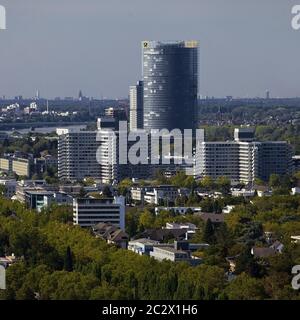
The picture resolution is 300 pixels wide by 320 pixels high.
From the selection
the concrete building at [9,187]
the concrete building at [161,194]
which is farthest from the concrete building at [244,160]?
the concrete building at [161,194]

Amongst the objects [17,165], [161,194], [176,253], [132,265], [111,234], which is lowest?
[17,165]

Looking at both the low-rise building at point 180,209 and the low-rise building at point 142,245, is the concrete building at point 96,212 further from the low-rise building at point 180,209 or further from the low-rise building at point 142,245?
the low-rise building at point 142,245

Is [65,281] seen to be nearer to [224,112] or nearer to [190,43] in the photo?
[190,43]

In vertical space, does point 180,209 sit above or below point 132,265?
below

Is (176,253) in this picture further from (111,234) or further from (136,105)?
(136,105)

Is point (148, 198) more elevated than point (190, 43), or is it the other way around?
point (190, 43)

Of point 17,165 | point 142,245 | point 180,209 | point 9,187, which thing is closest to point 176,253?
point 142,245

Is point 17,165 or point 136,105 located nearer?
point 17,165

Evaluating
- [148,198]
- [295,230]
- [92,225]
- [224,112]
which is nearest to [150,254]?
[295,230]

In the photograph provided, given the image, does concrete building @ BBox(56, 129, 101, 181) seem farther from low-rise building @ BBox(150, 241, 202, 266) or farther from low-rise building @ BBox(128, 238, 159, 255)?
low-rise building @ BBox(150, 241, 202, 266)
